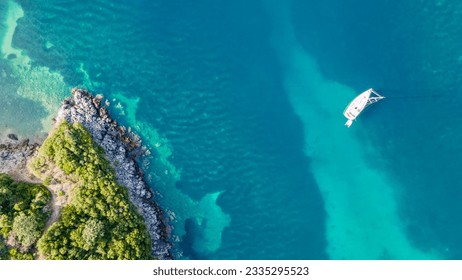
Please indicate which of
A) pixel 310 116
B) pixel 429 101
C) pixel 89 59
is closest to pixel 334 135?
pixel 310 116

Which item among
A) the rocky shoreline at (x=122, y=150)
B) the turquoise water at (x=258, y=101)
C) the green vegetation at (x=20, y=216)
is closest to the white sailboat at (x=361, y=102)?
the turquoise water at (x=258, y=101)

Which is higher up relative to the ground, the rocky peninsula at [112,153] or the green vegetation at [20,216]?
the rocky peninsula at [112,153]

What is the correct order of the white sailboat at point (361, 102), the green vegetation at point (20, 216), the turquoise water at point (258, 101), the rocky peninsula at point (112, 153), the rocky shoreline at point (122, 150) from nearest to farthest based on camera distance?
the green vegetation at point (20, 216)
the rocky peninsula at point (112, 153)
the rocky shoreline at point (122, 150)
the white sailboat at point (361, 102)
the turquoise water at point (258, 101)

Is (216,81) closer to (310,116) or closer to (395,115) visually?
(310,116)

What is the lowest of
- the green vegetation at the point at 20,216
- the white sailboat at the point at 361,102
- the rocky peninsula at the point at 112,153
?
the green vegetation at the point at 20,216

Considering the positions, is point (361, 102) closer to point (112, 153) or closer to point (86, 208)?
point (112, 153)

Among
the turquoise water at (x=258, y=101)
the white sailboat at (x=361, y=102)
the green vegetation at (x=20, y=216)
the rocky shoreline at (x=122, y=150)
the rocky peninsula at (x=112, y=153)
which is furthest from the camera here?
the turquoise water at (x=258, y=101)

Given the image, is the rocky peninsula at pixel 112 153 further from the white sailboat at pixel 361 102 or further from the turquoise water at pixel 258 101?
the white sailboat at pixel 361 102
